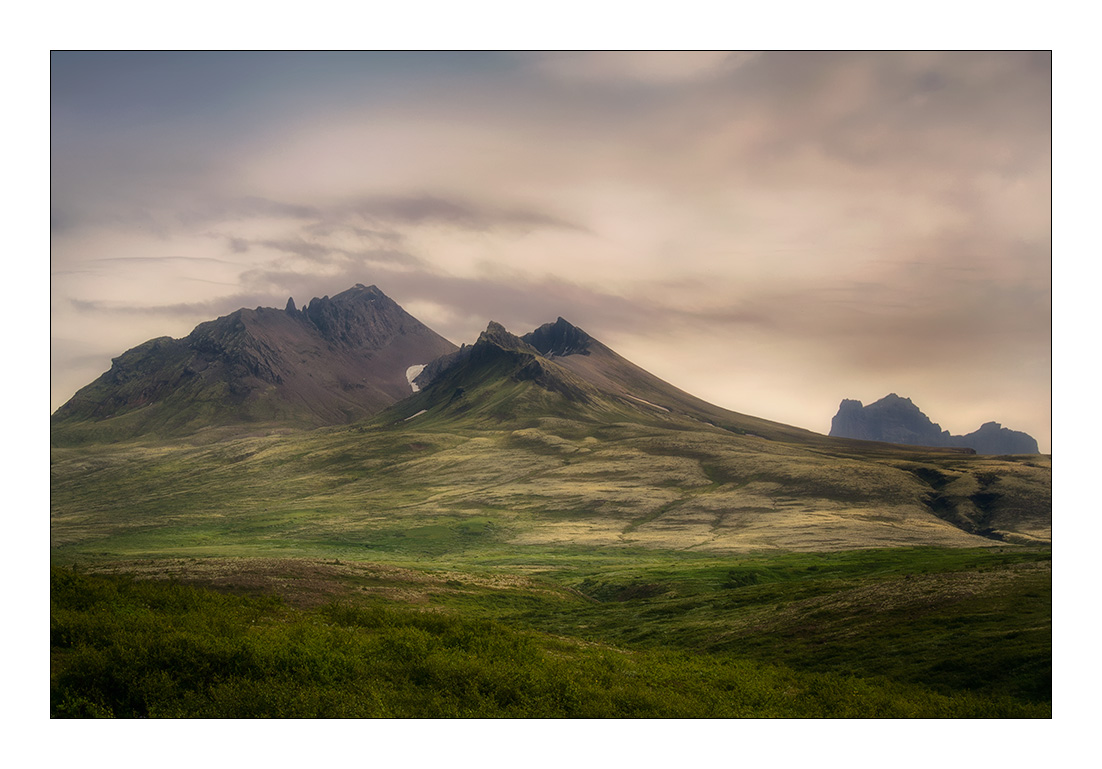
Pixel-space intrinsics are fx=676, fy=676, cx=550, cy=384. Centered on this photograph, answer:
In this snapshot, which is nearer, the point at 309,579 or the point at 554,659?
the point at 554,659

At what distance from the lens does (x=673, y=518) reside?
187 m

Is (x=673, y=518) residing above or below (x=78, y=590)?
below

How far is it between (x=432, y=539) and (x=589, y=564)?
53.7 meters

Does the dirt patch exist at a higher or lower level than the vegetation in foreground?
lower

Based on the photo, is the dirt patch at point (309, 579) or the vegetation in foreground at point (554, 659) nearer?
the vegetation in foreground at point (554, 659)

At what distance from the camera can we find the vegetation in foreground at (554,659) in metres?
30.7

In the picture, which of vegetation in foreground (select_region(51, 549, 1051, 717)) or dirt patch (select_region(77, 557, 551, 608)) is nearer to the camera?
vegetation in foreground (select_region(51, 549, 1051, 717))

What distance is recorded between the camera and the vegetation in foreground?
3073 cm

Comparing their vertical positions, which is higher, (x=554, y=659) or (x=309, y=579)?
(x=554, y=659)

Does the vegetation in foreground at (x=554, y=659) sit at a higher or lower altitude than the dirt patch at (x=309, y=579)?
higher

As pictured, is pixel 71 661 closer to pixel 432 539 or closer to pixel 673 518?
pixel 432 539

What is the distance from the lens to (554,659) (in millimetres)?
38438
